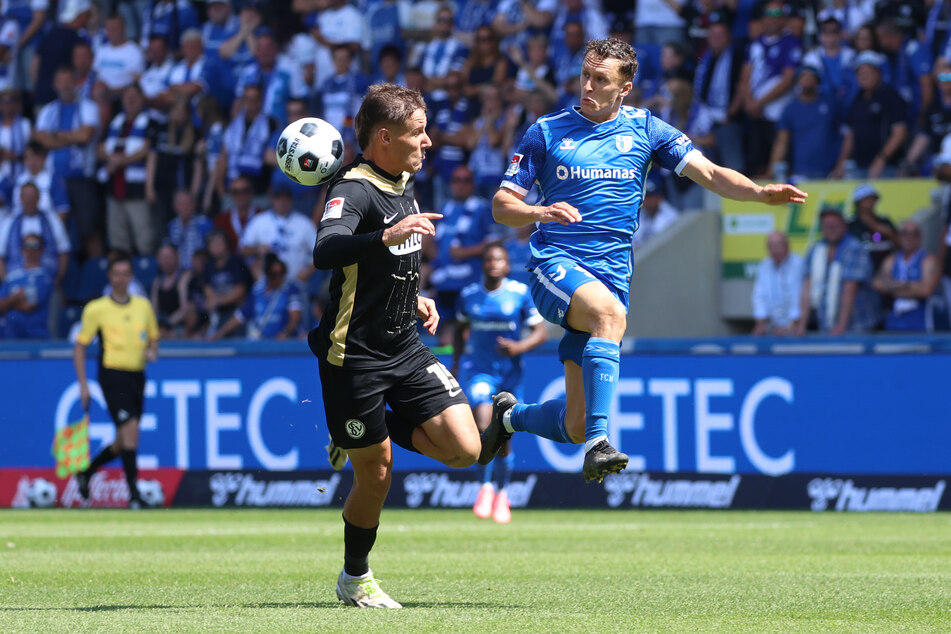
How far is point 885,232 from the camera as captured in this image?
15.6m

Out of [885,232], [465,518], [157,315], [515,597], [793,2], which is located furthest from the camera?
[157,315]

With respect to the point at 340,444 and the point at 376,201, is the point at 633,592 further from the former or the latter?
the point at 376,201

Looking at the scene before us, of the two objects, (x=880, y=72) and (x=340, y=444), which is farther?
(x=880, y=72)

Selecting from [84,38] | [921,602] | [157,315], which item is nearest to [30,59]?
[84,38]

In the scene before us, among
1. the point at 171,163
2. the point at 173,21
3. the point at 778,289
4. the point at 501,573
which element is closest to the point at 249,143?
the point at 171,163

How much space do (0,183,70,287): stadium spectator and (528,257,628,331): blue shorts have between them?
42.8ft

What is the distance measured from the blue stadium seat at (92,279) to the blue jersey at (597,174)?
1293 centimetres

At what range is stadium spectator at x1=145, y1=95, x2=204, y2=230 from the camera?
1998 centimetres

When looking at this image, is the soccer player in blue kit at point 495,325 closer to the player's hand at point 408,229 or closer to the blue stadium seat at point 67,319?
the blue stadium seat at point 67,319

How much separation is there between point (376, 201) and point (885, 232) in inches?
389

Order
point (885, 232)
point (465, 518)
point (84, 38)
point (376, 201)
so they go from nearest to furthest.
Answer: point (376, 201) → point (465, 518) → point (885, 232) → point (84, 38)

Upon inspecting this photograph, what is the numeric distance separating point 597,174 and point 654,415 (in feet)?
25.9

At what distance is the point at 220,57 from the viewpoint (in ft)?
67.5

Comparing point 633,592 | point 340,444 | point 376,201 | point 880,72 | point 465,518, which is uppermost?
point 880,72
